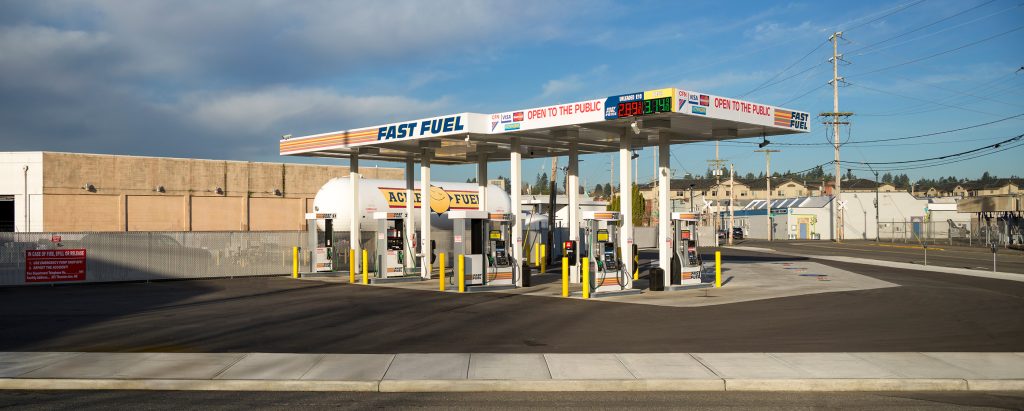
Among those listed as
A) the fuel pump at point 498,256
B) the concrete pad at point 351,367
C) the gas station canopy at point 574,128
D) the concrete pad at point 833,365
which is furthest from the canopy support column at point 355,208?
the concrete pad at point 833,365

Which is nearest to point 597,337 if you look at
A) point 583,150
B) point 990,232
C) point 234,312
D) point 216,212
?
point 234,312

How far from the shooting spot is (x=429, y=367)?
11.1m

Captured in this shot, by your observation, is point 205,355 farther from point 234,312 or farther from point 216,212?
point 216,212

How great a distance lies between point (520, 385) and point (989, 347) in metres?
8.04

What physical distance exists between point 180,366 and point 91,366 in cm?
129

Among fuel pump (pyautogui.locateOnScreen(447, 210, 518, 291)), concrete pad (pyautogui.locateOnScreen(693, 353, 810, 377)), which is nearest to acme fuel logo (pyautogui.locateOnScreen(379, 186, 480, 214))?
fuel pump (pyautogui.locateOnScreen(447, 210, 518, 291))

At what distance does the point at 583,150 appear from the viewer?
3172 centimetres

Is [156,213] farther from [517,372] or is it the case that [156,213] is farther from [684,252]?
[517,372]

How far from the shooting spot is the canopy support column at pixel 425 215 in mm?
28734

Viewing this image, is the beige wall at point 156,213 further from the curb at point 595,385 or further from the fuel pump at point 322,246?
the curb at point 595,385

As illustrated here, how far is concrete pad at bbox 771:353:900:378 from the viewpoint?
406 inches

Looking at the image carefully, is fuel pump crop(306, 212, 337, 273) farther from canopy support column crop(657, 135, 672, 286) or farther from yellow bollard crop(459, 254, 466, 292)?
canopy support column crop(657, 135, 672, 286)

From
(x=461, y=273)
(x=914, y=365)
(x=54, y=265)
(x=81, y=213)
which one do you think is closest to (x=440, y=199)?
(x=461, y=273)

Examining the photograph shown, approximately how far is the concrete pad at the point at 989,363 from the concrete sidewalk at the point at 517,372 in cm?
1
